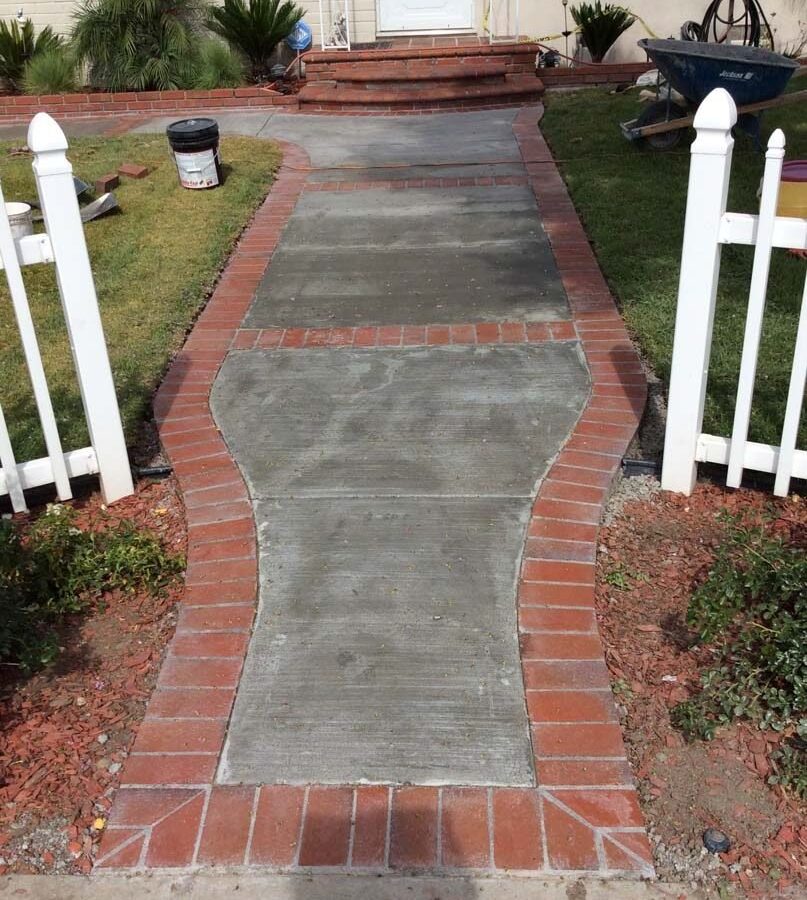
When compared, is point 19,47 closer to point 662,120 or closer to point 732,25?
point 662,120

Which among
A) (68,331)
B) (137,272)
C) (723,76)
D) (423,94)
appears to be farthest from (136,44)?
(68,331)

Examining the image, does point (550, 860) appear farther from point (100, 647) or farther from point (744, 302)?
point (744, 302)

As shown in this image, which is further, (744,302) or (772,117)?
(772,117)

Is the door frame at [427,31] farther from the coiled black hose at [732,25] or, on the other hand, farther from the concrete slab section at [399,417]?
the concrete slab section at [399,417]

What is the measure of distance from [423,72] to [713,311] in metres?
9.51

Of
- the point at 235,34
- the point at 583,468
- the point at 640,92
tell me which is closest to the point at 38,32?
the point at 235,34

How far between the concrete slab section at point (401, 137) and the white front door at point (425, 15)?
3.23m

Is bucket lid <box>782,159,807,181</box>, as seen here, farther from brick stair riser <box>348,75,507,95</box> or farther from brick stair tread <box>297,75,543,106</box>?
brick stair riser <box>348,75,507,95</box>

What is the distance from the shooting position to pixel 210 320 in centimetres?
600

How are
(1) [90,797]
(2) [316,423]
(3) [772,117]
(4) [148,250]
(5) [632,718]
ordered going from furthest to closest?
1. (3) [772,117]
2. (4) [148,250]
3. (2) [316,423]
4. (5) [632,718]
5. (1) [90,797]

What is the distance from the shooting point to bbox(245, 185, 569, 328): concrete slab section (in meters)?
6.02

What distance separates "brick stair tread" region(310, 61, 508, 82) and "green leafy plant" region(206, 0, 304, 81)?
1.49m

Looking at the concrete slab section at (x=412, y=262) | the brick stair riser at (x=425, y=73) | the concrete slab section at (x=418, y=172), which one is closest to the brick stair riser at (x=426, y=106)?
the brick stair riser at (x=425, y=73)

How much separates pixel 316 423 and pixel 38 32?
12478mm
